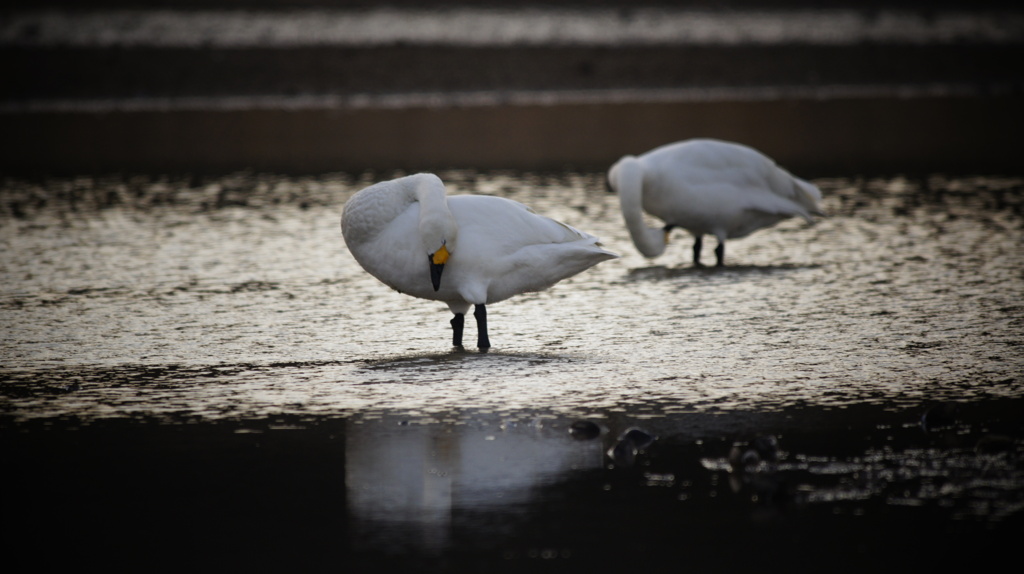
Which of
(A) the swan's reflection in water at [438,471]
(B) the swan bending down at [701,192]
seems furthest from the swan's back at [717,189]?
(A) the swan's reflection in water at [438,471]

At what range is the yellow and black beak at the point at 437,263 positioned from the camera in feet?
22.2

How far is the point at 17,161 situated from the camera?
1856cm

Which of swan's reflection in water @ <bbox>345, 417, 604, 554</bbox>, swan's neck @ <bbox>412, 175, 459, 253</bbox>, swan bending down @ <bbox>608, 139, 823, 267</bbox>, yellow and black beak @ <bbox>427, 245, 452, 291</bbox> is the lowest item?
swan's reflection in water @ <bbox>345, 417, 604, 554</bbox>

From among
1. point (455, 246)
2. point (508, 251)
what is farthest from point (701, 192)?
point (455, 246)

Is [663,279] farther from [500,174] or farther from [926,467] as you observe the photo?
[500,174]

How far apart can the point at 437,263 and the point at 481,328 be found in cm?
51

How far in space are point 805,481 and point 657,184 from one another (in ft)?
17.6

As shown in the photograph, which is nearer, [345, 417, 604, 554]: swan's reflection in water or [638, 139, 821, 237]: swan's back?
[345, 417, 604, 554]: swan's reflection in water

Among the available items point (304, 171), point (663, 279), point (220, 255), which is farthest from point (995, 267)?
point (304, 171)

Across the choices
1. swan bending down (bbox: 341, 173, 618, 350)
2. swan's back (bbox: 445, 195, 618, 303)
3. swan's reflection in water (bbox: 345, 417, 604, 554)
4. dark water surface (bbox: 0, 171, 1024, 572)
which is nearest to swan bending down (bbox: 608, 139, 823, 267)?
dark water surface (bbox: 0, 171, 1024, 572)

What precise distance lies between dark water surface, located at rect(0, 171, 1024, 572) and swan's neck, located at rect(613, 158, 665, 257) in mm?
208

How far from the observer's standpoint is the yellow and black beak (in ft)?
22.2

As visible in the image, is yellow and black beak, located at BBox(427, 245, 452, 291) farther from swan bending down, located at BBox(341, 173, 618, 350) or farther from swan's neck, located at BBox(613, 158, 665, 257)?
swan's neck, located at BBox(613, 158, 665, 257)

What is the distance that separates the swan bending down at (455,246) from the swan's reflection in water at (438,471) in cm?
140
